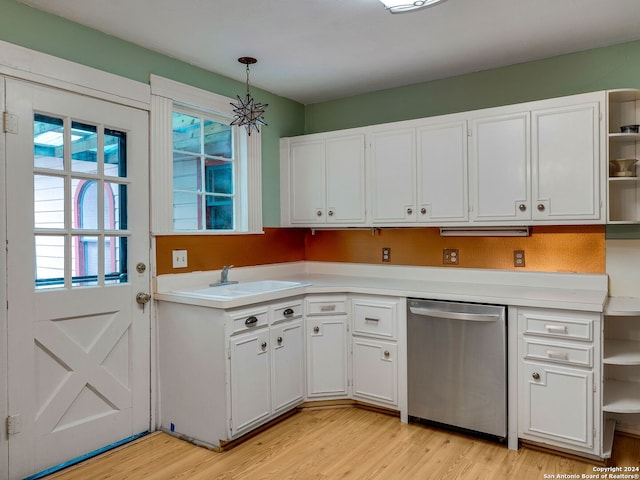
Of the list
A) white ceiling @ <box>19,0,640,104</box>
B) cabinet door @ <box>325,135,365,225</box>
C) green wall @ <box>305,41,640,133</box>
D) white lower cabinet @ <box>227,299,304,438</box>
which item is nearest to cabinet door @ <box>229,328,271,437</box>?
white lower cabinet @ <box>227,299,304,438</box>

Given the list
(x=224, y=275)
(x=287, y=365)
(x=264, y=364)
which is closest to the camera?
(x=264, y=364)

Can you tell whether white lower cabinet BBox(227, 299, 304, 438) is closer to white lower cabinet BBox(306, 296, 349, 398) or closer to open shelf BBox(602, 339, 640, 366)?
white lower cabinet BBox(306, 296, 349, 398)

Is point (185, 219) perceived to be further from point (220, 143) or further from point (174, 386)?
point (174, 386)

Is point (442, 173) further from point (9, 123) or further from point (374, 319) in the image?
point (9, 123)

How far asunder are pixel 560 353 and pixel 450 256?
1173 millimetres

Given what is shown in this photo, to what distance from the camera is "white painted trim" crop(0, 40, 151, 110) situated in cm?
230

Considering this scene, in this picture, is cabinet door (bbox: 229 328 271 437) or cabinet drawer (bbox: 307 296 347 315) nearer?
cabinet door (bbox: 229 328 271 437)

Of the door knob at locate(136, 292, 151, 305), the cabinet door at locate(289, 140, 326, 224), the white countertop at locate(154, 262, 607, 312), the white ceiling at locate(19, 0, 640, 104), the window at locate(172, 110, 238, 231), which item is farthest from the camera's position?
the cabinet door at locate(289, 140, 326, 224)

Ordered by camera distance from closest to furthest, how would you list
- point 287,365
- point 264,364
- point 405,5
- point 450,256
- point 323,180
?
point 405,5, point 264,364, point 287,365, point 450,256, point 323,180

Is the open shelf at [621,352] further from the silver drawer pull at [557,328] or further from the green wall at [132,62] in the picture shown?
the green wall at [132,62]

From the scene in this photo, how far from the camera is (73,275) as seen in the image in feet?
8.52

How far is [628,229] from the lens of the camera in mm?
2891

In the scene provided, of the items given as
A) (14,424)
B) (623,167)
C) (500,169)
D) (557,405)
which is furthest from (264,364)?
(623,167)

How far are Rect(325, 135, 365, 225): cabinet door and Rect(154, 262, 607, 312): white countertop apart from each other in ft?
1.78
